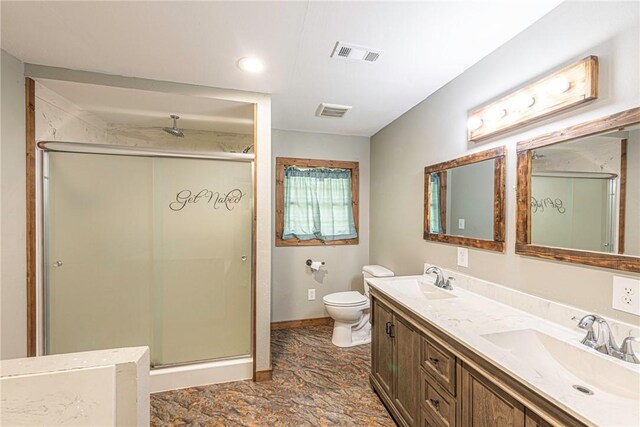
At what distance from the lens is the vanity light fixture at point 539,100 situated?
3.82ft

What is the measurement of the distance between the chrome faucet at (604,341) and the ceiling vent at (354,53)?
1679mm

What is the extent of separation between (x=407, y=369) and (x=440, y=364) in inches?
13.5

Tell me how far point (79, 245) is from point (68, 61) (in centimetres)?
130

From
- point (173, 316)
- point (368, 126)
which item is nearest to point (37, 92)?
point (173, 316)

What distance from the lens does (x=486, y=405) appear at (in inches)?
39.9

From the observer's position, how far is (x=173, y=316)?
90.3 inches

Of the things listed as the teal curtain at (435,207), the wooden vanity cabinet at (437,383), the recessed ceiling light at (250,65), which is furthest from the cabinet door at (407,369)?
the recessed ceiling light at (250,65)

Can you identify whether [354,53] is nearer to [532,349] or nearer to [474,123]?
[474,123]

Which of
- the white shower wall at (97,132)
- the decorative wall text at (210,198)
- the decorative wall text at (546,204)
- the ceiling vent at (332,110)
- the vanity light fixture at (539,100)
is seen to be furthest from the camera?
the ceiling vent at (332,110)

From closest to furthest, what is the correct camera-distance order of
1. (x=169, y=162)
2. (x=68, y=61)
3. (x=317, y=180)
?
(x=68, y=61) → (x=169, y=162) → (x=317, y=180)

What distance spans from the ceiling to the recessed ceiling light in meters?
0.05

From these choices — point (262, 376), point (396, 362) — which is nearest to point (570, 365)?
point (396, 362)

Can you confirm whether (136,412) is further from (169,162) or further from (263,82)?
(263,82)

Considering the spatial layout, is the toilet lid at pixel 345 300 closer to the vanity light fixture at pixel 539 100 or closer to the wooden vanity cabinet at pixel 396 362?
the wooden vanity cabinet at pixel 396 362
